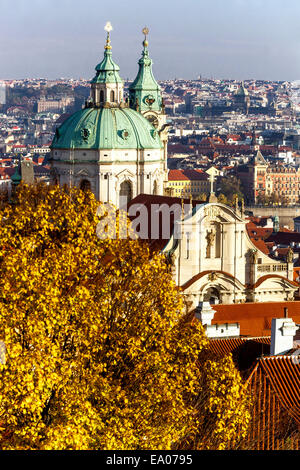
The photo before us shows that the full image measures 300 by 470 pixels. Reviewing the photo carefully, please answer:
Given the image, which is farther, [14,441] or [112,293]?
[112,293]

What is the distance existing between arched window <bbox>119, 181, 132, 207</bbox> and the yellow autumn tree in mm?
34772

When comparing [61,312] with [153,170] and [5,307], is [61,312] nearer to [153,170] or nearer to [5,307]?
[5,307]

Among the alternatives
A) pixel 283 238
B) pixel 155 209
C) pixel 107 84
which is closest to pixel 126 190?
pixel 107 84

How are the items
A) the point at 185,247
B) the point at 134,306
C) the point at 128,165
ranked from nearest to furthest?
the point at 134,306 < the point at 185,247 < the point at 128,165

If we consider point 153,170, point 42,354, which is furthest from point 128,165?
point 42,354

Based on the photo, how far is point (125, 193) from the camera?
6638 centimetres

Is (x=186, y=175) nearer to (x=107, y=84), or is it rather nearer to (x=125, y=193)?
(x=107, y=84)

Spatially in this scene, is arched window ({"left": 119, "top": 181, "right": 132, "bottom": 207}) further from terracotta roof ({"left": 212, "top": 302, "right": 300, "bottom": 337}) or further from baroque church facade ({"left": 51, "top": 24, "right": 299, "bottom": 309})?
terracotta roof ({"left": 212, "top": 302, "right": 300, "bottom": 337})

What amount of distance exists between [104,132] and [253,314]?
2138cm

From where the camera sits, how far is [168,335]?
2839 cm

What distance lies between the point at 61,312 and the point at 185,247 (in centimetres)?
2672

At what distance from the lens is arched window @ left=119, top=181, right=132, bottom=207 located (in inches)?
2601
